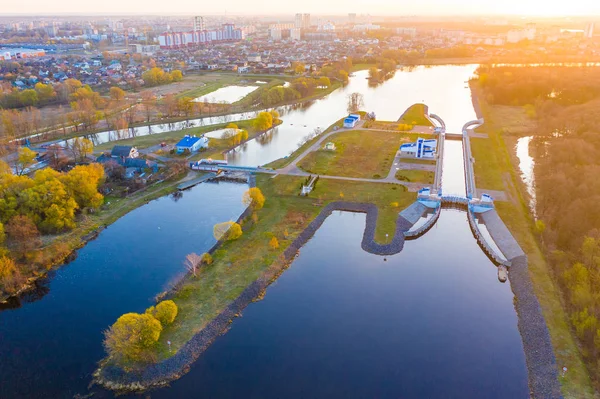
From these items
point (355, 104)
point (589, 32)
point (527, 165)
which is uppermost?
point (589, 32)

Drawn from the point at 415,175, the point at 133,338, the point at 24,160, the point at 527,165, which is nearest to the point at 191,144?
the point at 24,160

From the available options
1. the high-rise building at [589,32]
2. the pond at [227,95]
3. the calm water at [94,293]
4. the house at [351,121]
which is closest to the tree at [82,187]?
the calm water at [94,293]

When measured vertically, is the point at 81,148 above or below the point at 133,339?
above

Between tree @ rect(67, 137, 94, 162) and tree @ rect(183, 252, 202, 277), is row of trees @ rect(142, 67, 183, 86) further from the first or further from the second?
tree @ rect(183, 252, 202, 277)

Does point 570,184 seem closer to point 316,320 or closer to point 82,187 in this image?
point 316,320

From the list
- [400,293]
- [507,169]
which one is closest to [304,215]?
[400,293]

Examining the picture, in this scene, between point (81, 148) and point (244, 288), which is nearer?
point (244, 288)

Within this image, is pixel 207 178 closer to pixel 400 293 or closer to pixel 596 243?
pixel 400 293

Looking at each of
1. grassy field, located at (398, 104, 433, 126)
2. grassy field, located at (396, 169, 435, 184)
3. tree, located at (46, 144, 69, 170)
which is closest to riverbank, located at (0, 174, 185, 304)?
tree, located at (46, 144, 69, 170)
